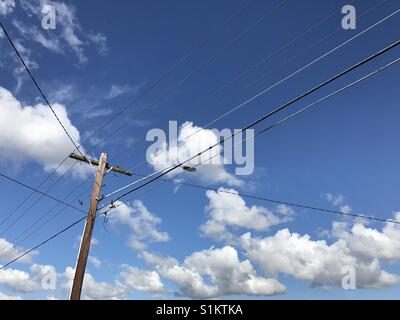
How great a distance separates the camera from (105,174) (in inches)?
614

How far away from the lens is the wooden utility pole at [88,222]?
1241 centimetres

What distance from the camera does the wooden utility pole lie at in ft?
40.7

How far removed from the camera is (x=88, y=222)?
1377cm

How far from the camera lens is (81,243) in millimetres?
13258
